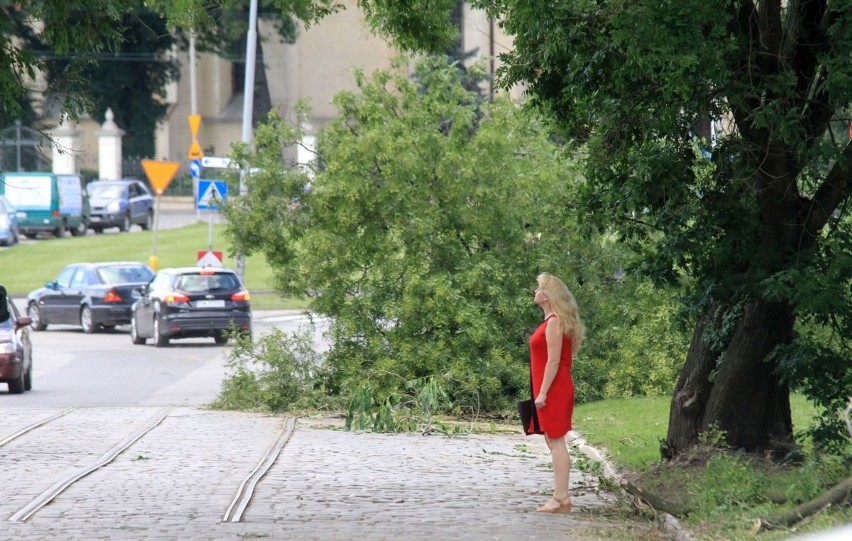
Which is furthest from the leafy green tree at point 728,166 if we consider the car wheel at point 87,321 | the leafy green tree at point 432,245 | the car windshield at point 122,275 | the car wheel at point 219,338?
the car wheel at point 87,321

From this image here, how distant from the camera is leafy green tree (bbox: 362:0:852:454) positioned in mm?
9492

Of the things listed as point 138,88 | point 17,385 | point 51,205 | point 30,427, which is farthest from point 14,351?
point 138,88

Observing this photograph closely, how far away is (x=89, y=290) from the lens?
31.9 metres

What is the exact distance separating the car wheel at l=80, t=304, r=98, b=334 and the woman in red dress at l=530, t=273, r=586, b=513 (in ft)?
76.6

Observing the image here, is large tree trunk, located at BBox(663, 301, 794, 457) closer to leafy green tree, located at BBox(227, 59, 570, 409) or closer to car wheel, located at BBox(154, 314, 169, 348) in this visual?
leafy green tree, located at BBox(227, 59, 570, 409)

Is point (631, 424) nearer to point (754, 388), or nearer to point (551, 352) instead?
point (754, 388)

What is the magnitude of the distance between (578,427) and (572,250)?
308cm

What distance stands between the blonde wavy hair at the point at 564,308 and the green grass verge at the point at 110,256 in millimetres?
28210

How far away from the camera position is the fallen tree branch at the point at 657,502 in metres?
9.30

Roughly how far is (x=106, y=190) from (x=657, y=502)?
49844 millimetres

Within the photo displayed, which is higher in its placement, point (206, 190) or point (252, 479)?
point (206, 190)

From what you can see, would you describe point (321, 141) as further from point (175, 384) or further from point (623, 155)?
point (623, 155)

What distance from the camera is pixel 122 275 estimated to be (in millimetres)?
32375

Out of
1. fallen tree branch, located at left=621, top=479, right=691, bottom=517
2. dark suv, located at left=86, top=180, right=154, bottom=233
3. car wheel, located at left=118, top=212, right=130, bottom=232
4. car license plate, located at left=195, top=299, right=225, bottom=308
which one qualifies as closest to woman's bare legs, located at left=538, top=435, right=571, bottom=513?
fallen tree branch, located at left=621, top=479, right=691, bottom=517
